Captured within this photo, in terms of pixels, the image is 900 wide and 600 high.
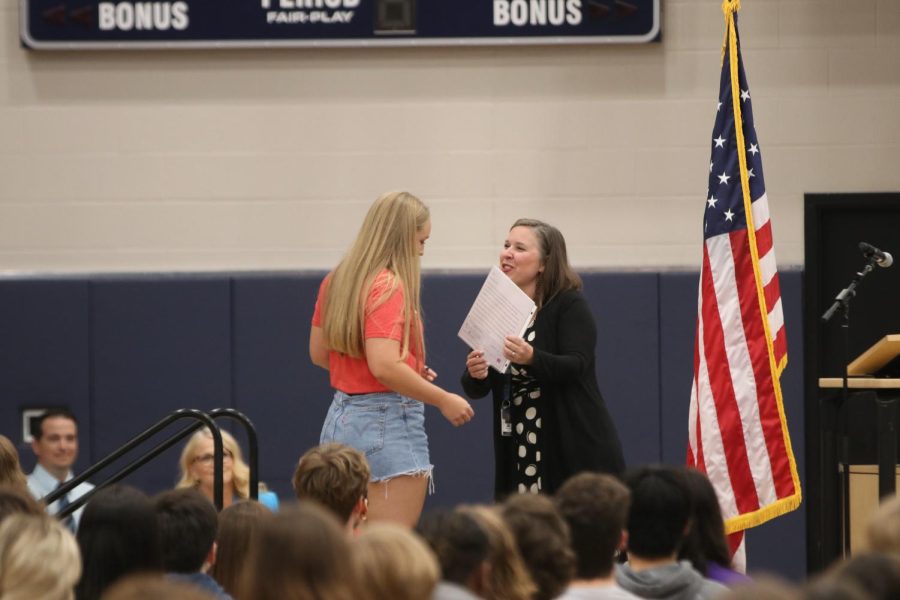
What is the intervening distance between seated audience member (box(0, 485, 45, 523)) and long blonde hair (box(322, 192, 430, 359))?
1.68 m

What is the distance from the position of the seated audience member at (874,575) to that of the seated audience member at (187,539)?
166 cm

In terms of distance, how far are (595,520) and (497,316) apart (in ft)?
5.87

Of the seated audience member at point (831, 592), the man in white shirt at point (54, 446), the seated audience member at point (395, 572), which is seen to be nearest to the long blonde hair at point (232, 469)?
the man in white shirt at point (54, 446)

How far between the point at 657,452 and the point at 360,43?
2585 mm

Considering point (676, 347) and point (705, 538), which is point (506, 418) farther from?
point (676, 347)

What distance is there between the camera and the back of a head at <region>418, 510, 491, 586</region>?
2846 millimetres

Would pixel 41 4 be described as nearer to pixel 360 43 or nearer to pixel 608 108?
pixel 360 43

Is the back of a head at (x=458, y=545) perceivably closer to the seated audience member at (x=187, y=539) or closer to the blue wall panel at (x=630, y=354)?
the seated audience member at (x=187, y=539)

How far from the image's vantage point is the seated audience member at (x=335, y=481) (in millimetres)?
3928

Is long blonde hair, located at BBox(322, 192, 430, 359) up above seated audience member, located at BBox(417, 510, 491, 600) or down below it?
above

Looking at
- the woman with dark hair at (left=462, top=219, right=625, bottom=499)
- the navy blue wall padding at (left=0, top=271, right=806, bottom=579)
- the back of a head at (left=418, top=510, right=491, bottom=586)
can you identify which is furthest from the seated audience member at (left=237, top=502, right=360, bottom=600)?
the navy blue wall padding at (left=0, top=271, right=806, bottom=579)

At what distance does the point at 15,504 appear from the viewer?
10.8 feet

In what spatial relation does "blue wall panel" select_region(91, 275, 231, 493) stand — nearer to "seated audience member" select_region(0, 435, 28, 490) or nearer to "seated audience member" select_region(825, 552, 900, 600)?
"seated audience member" select_region(0, 435, 28, 490)

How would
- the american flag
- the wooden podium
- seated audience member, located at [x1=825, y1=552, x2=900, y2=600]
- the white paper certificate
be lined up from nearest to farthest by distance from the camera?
seated audience member, located at [x1=825, y1=552, x2=900, y2=600]
the white paper certificate
the american flag
the wooden podium
